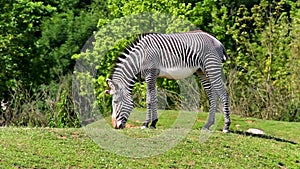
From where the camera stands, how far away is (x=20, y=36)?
79.5 feet

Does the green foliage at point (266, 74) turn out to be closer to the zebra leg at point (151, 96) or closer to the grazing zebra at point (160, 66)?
the grazing zebra at point (160, 66)

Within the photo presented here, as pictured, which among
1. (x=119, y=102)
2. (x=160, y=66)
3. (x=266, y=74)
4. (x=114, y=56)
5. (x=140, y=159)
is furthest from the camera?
(x=266, y=74)

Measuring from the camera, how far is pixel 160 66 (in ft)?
42.9

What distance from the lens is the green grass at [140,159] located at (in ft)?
32.4

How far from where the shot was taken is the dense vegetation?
19203 millimetres

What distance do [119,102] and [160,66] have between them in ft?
3.55

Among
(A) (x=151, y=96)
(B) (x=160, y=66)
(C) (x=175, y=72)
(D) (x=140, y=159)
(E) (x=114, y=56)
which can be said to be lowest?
(D) (x=140, y=159)

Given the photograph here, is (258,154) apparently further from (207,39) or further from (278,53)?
(278,53)

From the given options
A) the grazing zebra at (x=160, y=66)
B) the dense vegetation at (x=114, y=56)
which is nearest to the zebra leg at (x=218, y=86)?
the grazing zebra at (x=160, y=66)

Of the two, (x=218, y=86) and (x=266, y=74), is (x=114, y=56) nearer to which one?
(x=218, y=86)

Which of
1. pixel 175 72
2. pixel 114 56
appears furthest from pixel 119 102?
pixel 114 56

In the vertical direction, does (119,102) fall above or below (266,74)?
above

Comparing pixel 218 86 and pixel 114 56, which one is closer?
pixel 218 86

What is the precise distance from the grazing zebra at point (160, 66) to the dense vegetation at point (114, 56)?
347cm
